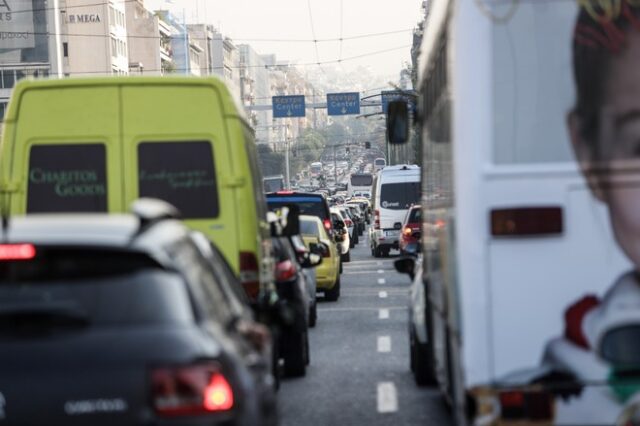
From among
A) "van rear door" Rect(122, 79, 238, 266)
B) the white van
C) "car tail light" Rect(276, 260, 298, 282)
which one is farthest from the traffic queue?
the white van

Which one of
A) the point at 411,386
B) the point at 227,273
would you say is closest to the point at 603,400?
the point at 227,273

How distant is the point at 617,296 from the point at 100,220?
2.30 m

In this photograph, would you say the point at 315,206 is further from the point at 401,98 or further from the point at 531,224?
the point at 531,224

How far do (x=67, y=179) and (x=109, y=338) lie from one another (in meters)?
5.73

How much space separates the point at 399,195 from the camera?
46125mm

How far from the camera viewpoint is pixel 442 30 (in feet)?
28.6

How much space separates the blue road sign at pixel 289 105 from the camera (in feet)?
292

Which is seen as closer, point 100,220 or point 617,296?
point 100,220

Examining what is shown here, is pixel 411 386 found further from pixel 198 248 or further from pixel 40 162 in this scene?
pixel 198 248

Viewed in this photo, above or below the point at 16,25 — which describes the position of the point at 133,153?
below

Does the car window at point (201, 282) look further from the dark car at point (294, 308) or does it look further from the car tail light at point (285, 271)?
the car tail light at point (285, 271)

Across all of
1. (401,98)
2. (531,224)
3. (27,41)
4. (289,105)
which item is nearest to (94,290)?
(531,224)

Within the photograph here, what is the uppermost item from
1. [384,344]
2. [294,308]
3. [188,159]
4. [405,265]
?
[188,159]

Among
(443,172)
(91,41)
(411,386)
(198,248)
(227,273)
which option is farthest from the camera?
(91,41)
